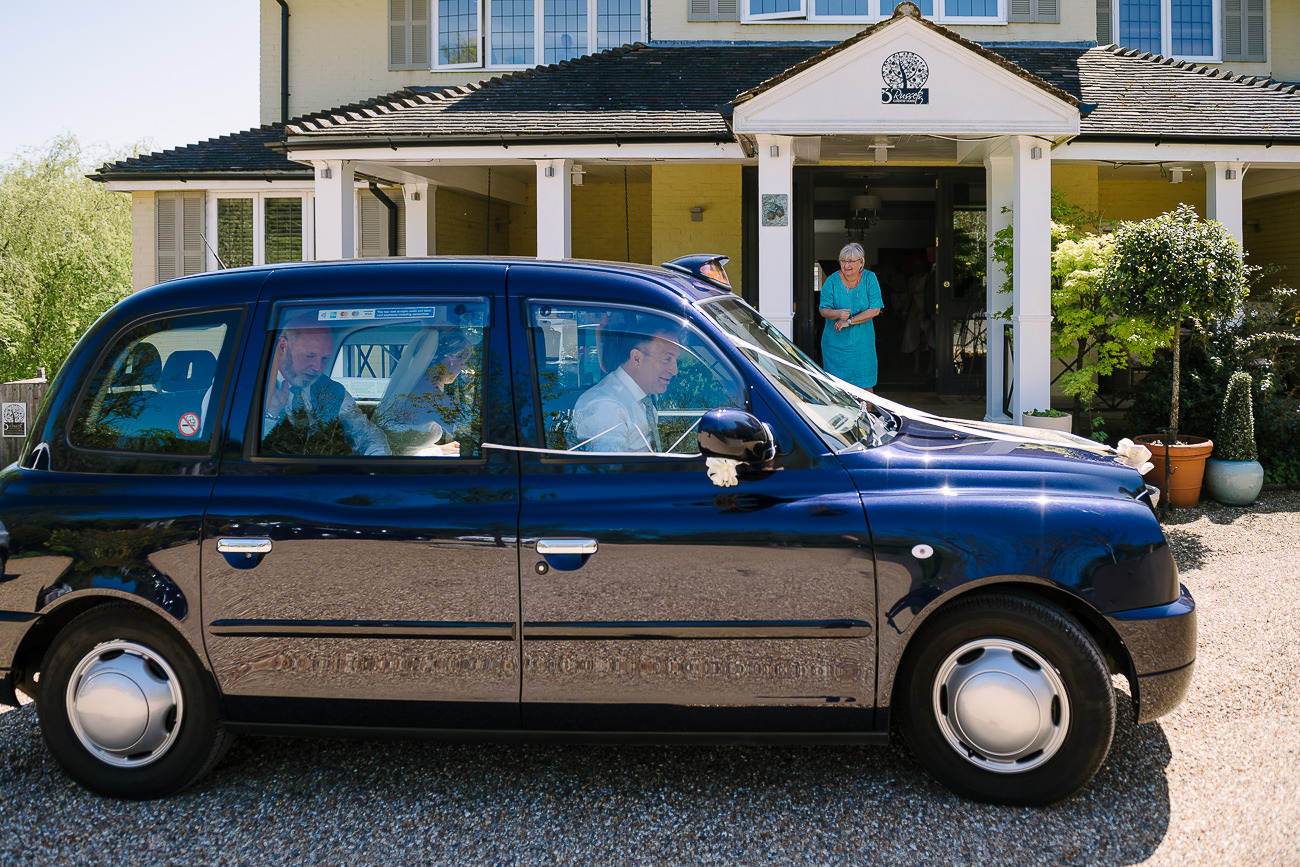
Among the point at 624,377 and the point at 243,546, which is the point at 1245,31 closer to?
the point at 624,377

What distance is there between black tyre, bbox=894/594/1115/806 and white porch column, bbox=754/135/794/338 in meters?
7.33

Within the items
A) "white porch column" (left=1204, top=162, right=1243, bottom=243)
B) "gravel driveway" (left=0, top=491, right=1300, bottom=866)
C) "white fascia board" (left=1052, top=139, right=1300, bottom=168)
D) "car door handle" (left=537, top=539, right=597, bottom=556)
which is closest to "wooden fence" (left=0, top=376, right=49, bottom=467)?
"gravel driveway" (left=0, top=491, right=1300, bottom=866)

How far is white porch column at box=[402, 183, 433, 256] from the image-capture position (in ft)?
45.0

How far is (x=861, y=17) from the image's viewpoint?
45.0ft

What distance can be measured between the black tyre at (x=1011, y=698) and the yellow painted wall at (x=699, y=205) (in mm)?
10996

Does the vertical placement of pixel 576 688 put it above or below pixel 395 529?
below

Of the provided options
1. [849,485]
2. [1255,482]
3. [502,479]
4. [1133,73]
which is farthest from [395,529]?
[1133,73]

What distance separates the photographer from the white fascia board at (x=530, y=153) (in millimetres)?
11109

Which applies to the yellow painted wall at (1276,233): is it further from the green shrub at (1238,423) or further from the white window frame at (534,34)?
the white window frame at (534,34)

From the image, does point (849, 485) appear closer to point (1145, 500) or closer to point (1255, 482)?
point (1145, 500)

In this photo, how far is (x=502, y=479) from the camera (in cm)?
350

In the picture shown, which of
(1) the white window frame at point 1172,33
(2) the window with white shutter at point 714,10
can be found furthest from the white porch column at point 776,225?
(1) the white window frame at point 1172,33

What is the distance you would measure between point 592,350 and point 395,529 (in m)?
0.88

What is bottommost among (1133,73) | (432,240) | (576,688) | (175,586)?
(576,688)
